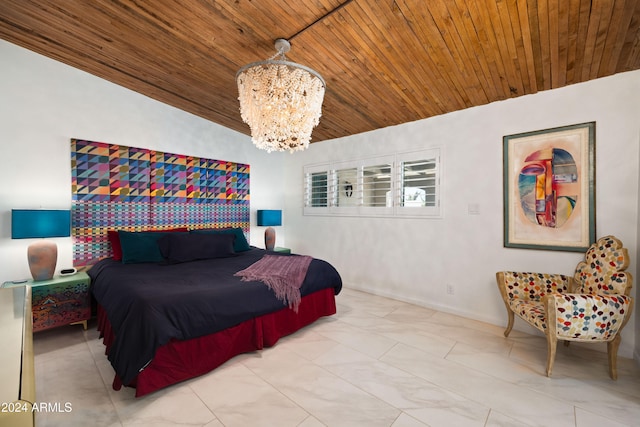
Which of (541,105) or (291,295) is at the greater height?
(541,105)

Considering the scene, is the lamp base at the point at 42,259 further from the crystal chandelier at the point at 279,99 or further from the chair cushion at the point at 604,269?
the chair cushion at the point at 604,269

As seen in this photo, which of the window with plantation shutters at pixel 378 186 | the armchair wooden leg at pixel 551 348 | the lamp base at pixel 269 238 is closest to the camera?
the armchair wooden leg at pixel 551 348

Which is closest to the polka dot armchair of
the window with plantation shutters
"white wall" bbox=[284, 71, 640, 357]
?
"white wall" bbox=[284, 71, 640, 357]

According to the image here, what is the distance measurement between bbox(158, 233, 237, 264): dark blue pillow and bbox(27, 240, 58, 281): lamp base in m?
0.96

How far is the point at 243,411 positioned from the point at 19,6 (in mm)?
3707

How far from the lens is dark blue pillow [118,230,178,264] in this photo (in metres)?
3.14

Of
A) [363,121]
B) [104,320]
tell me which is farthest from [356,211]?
[104,320]

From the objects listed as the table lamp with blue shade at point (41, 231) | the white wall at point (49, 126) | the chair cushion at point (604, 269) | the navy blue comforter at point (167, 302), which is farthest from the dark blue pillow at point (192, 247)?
the chair cushion at point (604, 269)

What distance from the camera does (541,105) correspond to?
2.82 metres

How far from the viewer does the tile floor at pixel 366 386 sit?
5.54 feet

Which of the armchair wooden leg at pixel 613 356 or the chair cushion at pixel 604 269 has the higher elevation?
the chair cushion at pixel 604 269

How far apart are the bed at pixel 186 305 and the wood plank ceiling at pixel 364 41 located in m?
2.01

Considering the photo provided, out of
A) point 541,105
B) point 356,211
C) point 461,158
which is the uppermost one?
point 541,105

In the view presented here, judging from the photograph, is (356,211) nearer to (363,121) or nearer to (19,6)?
(363,121)
